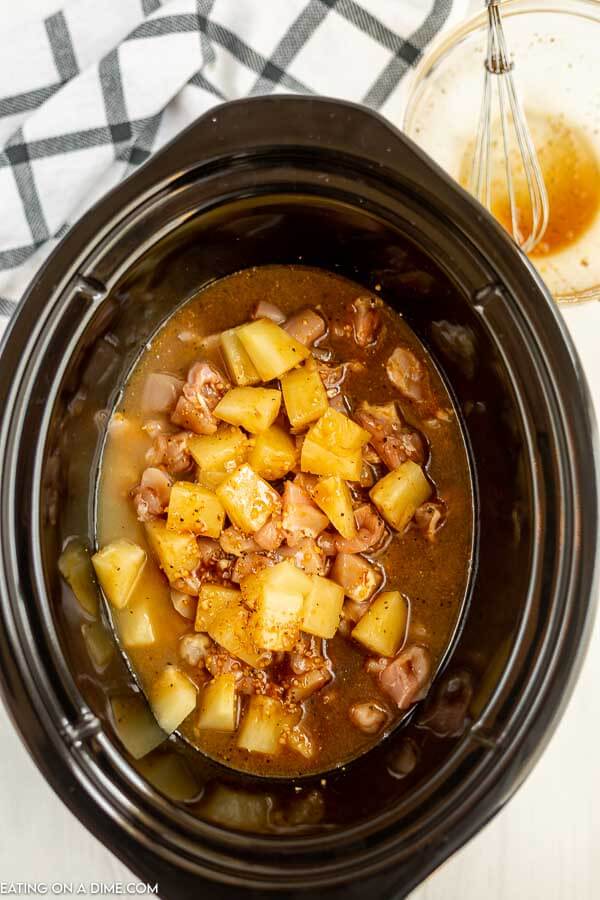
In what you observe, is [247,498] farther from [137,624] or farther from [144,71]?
[144,71]

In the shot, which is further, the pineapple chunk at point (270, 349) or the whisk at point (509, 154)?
the whisk at point (509, 154)

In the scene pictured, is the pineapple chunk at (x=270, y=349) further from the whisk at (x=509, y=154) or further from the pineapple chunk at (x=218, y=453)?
the whisk at (x=509, y=154)

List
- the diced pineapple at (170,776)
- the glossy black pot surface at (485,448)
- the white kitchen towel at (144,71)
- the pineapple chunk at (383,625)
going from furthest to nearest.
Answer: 1. the white kitchen towel at (144,71)
2. the pineapple chunk at (383,625)
3. the diced pineapple at (170,776)
4. the glossy black pot surface at (485,448)

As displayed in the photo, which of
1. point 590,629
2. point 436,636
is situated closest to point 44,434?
point 436,636

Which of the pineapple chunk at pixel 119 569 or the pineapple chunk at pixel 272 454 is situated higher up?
the pineapple chunk at pixel 272 454

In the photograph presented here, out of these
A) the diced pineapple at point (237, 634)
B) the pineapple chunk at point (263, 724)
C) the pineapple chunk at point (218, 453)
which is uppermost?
the pineapple chunk at point (218, 453)

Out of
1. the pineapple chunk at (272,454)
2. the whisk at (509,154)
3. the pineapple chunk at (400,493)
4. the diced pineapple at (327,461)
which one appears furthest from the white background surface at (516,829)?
the pineapple chunk at (272,454)
